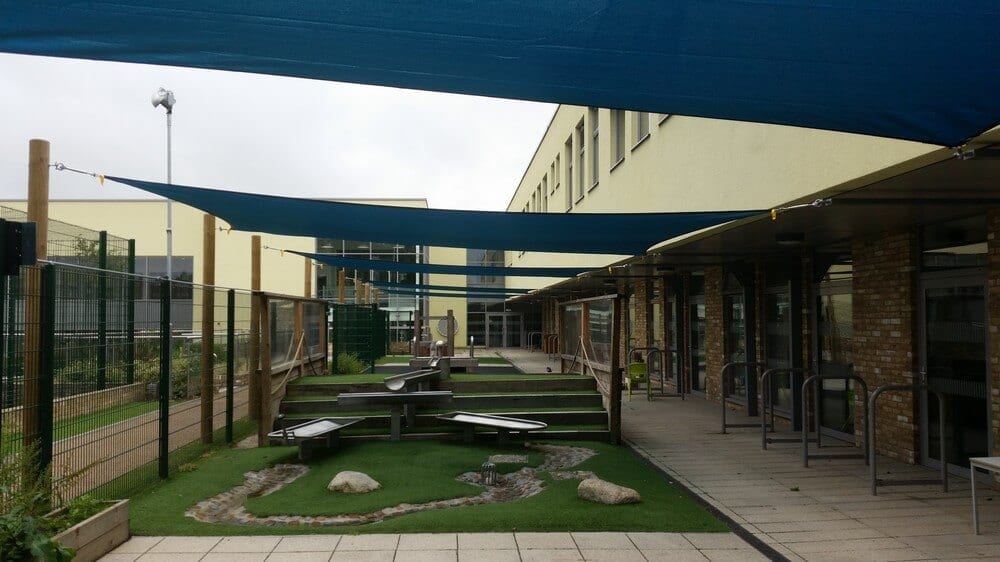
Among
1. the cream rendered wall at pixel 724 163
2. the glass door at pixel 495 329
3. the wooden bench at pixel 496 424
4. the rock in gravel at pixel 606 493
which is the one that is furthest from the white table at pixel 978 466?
the glass door at pixel 495 329

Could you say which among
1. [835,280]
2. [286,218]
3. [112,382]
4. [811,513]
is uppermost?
[286,218]

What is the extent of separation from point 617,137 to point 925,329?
7217 millimetres

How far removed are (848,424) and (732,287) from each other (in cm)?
348

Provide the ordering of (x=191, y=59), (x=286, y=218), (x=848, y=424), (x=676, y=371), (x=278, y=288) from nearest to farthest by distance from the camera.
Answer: (x=191, y=59), (x=286, y=218), (x=848, y=424), (x=676, y=371), (x=278, y=288)

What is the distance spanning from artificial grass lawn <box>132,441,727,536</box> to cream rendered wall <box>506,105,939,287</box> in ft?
8.60

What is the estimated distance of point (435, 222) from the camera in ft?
22.0

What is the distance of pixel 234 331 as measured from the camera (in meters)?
8.59

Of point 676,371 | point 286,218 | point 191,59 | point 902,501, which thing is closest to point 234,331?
point 286,218

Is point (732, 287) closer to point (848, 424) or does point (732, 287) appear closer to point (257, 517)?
point (848, 424)

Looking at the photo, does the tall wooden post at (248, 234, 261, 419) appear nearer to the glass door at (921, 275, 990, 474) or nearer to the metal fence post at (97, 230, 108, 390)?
the metal fence post at (97, 230, 108, 390)

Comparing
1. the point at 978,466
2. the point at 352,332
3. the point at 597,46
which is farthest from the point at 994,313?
the point at 352,332

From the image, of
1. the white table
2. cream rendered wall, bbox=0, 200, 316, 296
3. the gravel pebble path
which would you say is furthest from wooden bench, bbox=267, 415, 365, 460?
cream rendered wall, bbox=0, 200, 316, 296

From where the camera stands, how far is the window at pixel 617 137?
12810 millimetres

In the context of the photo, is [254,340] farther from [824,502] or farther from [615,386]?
[824,502]
